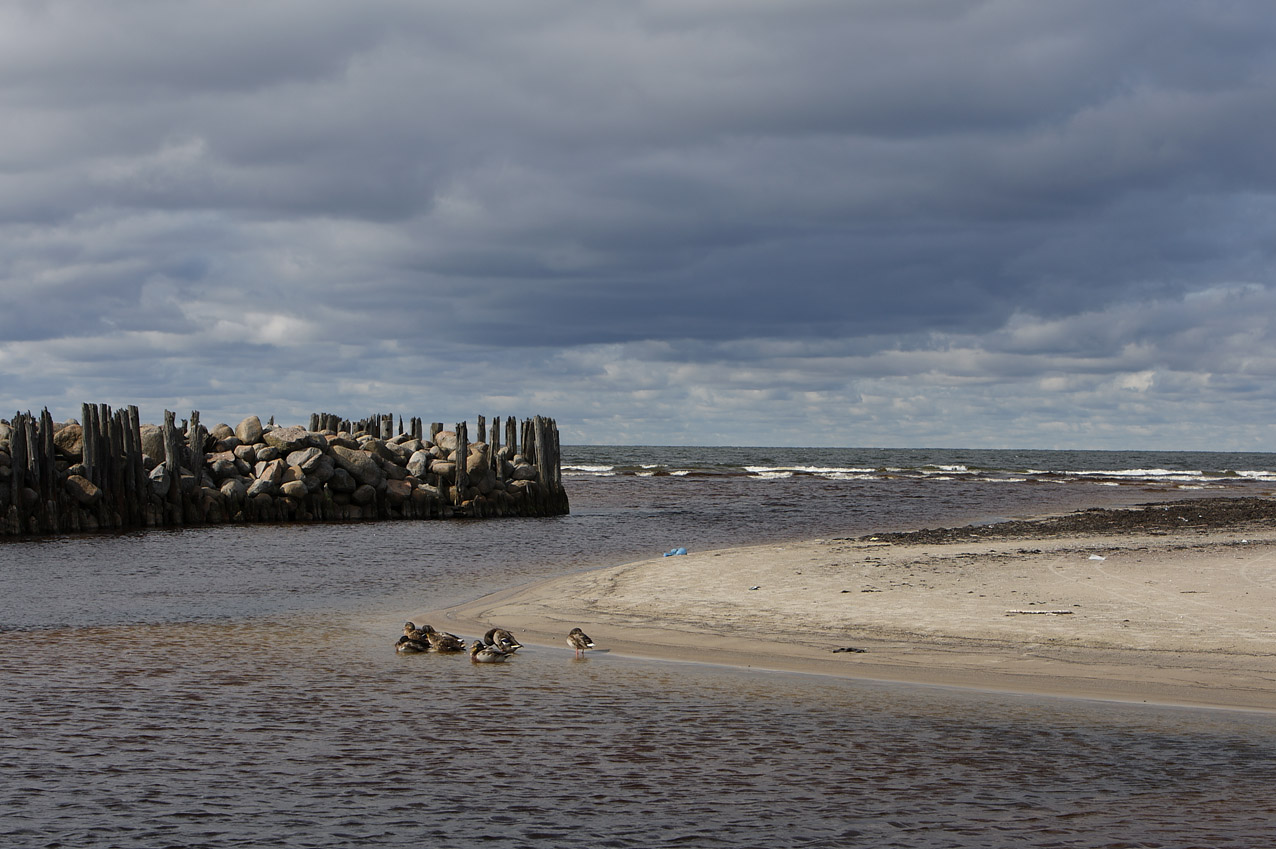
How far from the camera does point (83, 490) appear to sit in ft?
106

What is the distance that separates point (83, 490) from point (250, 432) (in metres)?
8.76

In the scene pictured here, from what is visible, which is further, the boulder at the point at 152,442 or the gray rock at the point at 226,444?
the gray rock at the point at 226,444

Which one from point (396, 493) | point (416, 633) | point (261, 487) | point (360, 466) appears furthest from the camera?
point (396, 493)

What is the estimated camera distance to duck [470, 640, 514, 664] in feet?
40.1

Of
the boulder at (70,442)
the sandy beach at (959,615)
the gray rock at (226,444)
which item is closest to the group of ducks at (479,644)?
the sandy beach at (959,615)

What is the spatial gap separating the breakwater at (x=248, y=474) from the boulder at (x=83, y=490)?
0.10 ft

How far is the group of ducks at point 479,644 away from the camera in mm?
12266

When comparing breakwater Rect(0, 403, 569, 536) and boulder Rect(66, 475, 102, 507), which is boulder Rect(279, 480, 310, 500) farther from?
boulder Rect(66, 475, 102, 507)

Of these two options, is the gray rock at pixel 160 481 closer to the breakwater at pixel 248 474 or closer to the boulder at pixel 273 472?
the breakwater at pixel 248 474

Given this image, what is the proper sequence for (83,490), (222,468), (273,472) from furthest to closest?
(222,468), (273,472), (83,490)

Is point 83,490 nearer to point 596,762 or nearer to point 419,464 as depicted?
point 419,464

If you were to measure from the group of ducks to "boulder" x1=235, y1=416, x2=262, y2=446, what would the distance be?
30193mm

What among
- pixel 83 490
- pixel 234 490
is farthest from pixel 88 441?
pixel 234 490

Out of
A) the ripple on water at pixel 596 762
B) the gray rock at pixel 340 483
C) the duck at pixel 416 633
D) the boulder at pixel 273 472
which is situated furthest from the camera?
the gray rock at pixel 340 483
